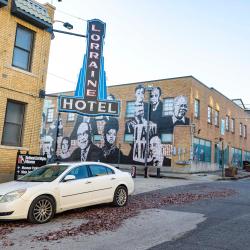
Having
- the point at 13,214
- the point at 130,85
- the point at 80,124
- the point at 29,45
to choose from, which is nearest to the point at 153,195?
the point at 13,214

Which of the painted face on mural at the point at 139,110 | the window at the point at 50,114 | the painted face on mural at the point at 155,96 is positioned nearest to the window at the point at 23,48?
the painted face on mural at the point at 155,96

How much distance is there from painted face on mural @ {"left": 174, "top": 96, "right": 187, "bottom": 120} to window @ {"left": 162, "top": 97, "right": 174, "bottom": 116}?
17.4 inches

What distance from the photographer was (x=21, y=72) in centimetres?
1455

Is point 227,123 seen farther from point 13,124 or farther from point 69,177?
point 69,177

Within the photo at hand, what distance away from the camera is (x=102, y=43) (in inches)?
671

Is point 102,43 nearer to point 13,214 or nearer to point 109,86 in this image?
point 13,214

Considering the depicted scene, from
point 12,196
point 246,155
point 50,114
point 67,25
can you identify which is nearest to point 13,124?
point 67,25

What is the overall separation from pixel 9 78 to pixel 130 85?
21704 mm

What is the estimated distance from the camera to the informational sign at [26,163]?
519 inches

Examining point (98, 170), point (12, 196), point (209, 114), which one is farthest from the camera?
point (209, 114)

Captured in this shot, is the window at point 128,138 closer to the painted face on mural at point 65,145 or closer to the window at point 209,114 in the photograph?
→ the window at point 209,114

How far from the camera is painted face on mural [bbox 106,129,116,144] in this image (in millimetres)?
35375

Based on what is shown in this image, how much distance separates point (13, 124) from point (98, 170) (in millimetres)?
5618

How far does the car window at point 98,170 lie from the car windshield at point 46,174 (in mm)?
812
